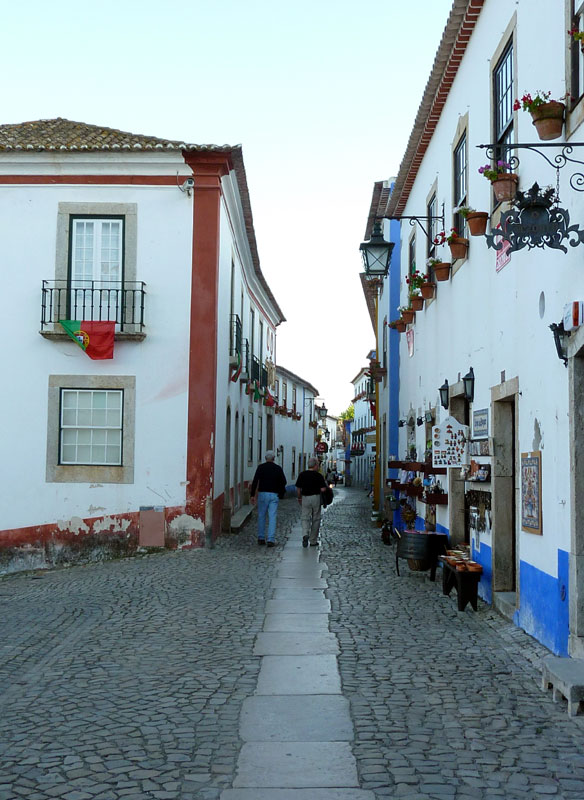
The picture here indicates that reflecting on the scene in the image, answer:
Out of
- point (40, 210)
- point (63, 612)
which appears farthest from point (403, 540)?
point (40, 210)

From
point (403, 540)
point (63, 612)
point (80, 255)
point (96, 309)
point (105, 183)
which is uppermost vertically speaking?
point (105, 183)

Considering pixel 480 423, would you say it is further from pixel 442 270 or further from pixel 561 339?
pixel 561 339

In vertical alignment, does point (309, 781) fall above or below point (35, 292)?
below

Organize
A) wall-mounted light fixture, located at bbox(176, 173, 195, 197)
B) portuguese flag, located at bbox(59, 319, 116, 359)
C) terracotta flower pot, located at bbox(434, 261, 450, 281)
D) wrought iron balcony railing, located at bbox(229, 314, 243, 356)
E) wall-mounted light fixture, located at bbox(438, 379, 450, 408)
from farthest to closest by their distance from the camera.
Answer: wrought iron balcony railing, located at bbox(229, 314, 243, 356)
wall-mounted light fixture, located at bbox(176, 173, 195, 197)
portuguese flag, located at bbox(59, 319, 116, 359)
wall-mounted light fixture, located at bbox(438, 379, 450, 408)
terracotta flower pot, located at bbox(434, 261, 450, 281)

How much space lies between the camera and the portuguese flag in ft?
47.4

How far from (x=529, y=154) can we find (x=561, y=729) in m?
4.68

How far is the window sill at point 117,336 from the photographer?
14477 mm

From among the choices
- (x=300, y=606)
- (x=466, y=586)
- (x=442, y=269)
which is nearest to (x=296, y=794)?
(x=466, y=586)

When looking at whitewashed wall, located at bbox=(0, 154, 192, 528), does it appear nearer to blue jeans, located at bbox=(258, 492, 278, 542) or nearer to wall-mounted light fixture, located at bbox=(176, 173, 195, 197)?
wall-mounted light fixture, located at bbox=(176, 173, 195, 197)

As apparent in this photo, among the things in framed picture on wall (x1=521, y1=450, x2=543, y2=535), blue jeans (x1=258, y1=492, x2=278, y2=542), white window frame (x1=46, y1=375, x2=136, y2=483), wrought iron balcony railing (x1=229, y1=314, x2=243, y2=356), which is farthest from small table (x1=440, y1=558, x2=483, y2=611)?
wrought iron balcony railing (x1=229, y1=314, x2=243, y2=356)

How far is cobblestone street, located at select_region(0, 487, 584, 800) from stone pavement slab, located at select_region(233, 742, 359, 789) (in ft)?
0.27

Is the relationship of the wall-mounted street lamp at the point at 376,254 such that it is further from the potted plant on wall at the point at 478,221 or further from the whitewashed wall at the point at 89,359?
the potted plant on wall at the point at 478,221

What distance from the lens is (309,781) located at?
423 cm

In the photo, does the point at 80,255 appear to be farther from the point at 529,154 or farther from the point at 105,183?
the point at 529,154
